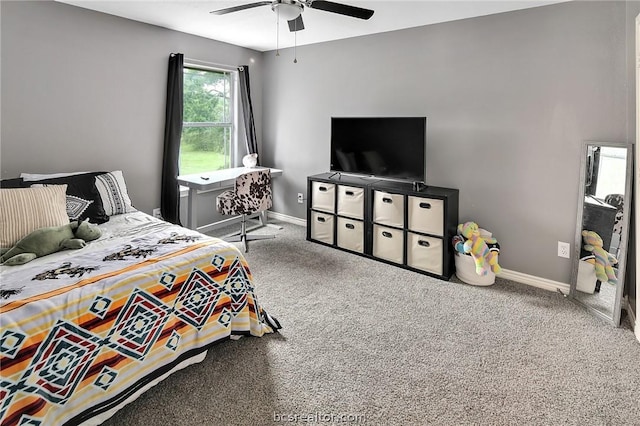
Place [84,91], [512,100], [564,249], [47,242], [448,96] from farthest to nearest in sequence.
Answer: [448,96] → [84,91] → [512,100] → [564,249] → [47,242]

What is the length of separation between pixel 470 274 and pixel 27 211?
11.0ft

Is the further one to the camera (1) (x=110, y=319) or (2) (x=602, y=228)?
(2) (x=602, y=228)

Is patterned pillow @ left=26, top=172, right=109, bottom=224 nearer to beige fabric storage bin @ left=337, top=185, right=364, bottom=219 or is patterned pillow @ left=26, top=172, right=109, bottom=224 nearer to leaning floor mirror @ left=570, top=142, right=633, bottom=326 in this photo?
beige fabric storage bin @ left=337, top=185, right=364, bottom=219

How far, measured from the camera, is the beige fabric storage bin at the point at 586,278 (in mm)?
2719

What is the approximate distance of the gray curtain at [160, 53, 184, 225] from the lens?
153 inches

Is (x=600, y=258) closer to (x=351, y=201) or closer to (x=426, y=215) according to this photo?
(x=426, y=215)

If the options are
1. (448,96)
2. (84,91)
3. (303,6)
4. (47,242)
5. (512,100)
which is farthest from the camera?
(448,96)

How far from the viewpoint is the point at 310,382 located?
1929 mm

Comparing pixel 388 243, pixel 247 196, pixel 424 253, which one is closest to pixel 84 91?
pixel 247 196

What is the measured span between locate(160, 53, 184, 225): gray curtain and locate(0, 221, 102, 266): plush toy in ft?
Result: 5.21

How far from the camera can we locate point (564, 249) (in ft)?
9.77

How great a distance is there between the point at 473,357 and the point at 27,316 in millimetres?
2268

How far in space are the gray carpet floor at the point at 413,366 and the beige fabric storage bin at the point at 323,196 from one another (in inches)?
47.3

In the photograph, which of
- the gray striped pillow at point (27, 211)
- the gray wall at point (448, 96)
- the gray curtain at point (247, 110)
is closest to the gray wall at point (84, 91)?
the gray wall at point (448, 96)
